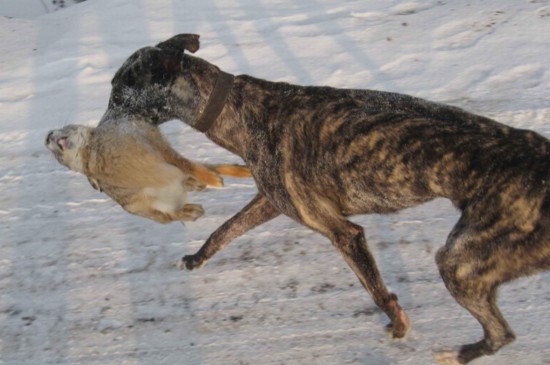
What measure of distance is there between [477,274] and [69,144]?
81.3 inches

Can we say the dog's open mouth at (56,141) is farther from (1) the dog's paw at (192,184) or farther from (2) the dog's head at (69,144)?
(1) the dog's paw at (192,184)

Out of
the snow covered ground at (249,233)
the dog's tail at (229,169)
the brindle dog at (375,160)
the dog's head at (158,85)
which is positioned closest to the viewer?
the brindle dog at (375,160)

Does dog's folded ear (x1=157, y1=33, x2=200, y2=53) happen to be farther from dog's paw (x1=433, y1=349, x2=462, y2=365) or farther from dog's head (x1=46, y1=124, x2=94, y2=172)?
dog's paw (x1=433, y1=349, x2=462, y2=365)

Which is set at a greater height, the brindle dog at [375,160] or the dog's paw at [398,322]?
the brindle dog at [375,160]

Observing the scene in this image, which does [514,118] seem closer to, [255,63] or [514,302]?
[514,302]

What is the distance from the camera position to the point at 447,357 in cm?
372

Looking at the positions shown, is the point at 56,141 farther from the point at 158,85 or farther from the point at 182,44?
the point at 182,44

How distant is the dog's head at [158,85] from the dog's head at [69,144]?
214mm

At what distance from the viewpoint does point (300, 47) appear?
21.3 feet

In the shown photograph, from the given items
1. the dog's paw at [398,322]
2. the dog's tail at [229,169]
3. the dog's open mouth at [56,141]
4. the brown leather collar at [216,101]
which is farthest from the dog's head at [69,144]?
the dog's paw at [398,322]

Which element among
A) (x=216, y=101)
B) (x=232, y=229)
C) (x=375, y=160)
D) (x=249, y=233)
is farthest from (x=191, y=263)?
(x=375, y=160)

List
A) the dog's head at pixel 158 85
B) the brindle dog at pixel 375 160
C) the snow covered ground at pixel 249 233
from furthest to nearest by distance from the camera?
the snow covered ground at pixel 249 233 < the dog's head at pixel 158 85 < the brindle dog at pixel 375 160

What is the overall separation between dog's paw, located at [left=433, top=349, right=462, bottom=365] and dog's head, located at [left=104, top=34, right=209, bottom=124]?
1752 mm

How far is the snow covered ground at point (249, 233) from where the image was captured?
4.03 meters
